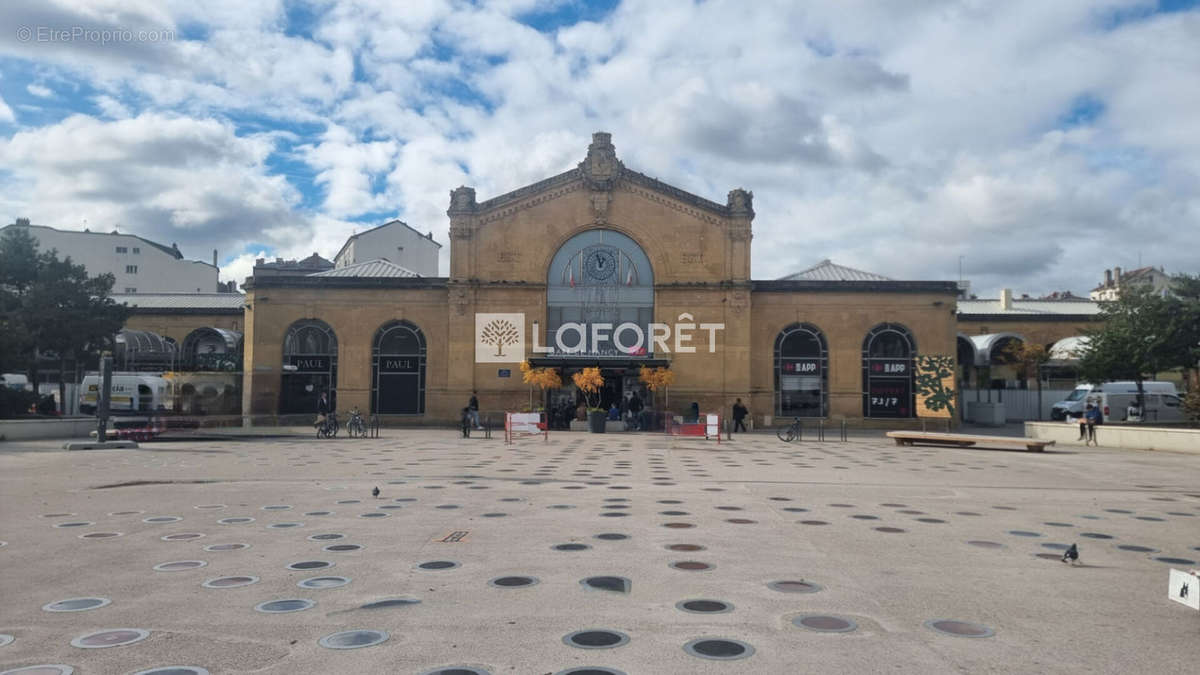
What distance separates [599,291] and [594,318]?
1.32 meters

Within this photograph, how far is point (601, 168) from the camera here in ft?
129

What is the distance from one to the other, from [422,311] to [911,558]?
3326cm

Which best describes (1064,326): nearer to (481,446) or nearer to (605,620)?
(481,446)

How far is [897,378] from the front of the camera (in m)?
39.2

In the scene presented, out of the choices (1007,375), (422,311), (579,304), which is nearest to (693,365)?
(579,304)

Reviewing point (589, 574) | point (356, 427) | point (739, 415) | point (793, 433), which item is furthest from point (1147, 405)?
point (589, 574)

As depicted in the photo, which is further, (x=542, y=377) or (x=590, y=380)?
(x=542, y=377)

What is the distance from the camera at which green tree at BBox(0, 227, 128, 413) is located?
34812 millimetres

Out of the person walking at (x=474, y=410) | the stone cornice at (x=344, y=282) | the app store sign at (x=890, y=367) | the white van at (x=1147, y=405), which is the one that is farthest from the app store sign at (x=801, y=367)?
the stone cornice at (x=344, y=282)

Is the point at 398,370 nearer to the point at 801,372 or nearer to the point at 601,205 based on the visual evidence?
the point at 601,205

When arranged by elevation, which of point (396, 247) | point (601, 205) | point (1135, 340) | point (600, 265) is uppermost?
point (396, 247)

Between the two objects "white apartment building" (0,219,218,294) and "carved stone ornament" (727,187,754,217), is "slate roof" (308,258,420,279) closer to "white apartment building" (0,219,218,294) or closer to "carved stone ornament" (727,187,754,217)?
"carved stone ornament" (727,187,754,217)

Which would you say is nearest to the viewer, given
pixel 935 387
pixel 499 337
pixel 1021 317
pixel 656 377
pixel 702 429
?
pixel 702 429

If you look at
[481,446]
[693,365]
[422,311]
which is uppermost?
[422,311]
